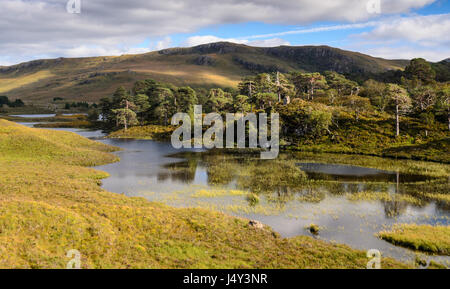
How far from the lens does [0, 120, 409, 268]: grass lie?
85.1 ft

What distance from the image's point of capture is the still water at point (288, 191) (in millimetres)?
37969

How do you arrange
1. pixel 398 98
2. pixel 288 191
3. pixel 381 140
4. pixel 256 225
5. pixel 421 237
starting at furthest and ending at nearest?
pixel 398 98, pixel 381 140, pixel 288 191, pixel 256 225, pixel 421 237

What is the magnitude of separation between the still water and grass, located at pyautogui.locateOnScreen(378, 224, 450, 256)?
4.06 ft

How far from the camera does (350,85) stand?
142875mm

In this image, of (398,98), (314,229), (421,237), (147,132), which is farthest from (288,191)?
(147,132)

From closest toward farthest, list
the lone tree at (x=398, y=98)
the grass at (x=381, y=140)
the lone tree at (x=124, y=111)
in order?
the grass at (x=381, y=140)
the lone tree at (x=398, y=98)
the lone tree at (x=124, y=111)

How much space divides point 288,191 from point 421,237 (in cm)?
2158

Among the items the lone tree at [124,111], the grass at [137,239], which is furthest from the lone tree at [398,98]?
the lone tree at [124,111]

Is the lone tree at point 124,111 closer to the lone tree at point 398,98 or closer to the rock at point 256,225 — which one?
the lone tree at point 398,98

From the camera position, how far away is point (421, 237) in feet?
111

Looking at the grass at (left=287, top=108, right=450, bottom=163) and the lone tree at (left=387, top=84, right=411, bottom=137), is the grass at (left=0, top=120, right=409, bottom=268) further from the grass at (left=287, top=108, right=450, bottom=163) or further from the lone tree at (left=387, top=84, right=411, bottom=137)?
the lone tree at (left=387, top=84, right=411, bottom=137)

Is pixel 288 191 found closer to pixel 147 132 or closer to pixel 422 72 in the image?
pixel 147 132

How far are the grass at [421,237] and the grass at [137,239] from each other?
6.37 m
